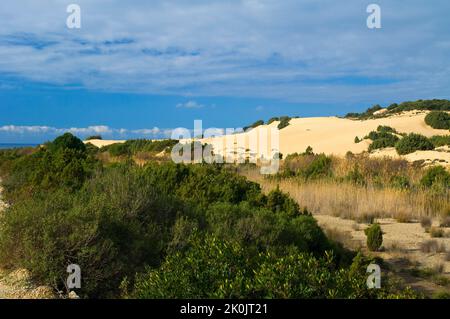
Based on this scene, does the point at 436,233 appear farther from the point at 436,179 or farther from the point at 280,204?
the point at 436,179

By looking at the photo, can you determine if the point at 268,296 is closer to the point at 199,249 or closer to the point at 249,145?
the point at 199,249

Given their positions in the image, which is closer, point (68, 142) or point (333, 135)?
point (68, 142)

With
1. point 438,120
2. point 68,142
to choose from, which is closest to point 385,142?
point 438,120

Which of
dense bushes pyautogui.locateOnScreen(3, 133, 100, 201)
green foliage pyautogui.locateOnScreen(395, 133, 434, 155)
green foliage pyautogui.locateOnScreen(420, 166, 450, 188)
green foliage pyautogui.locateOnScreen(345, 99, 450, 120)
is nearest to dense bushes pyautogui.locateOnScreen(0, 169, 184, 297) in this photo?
dense bushes pyautogui.locateOnScreen(3, 133, 100, 201)

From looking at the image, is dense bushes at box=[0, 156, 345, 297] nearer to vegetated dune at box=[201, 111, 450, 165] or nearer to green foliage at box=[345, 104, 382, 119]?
vegetated dune at box=[201, 111, 450, 165]

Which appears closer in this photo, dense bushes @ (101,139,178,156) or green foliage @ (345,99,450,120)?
dense bushes @ (101,139,178,156)

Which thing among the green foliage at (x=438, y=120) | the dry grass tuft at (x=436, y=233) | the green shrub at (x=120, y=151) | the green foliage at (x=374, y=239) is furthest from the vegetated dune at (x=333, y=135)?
the green foliage at (x=374, y=239)

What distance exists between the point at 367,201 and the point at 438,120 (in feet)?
115

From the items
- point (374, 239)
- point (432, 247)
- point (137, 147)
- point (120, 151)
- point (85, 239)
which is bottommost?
point (432, 247)

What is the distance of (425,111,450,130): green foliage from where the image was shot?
150 ft

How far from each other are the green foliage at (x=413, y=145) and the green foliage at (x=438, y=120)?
14676 millimetres

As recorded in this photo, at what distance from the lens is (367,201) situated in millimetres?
14781

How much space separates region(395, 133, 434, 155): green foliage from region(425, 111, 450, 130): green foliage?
48.2 feet
